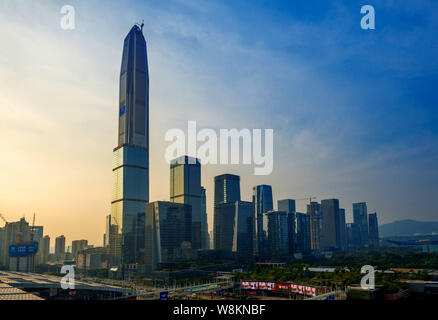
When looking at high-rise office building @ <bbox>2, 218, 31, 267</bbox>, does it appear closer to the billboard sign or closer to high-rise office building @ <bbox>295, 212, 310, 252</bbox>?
the billboard sign

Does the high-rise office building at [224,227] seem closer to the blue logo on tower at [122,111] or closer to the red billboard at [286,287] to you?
the blue logo on tower at [122,111]

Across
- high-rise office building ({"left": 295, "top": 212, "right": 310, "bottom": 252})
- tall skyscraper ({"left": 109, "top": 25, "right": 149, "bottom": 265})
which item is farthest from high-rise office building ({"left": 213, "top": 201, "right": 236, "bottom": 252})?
high-rise office building ({"left": 295, "top": 212, "right": 310, "bottom": 252})

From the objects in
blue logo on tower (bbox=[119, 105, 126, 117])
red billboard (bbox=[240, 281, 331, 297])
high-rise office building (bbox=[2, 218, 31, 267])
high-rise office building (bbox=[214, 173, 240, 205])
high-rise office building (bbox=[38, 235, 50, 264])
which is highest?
blue logo on tower (bbox=[119, 105, 126, 117])

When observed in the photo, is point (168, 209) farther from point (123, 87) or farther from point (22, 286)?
point (22, 286)

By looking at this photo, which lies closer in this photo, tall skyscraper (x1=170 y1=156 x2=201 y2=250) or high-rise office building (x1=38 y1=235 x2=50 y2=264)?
tall skyscraper (x1=170 y1=156 x2=201 y2=250)

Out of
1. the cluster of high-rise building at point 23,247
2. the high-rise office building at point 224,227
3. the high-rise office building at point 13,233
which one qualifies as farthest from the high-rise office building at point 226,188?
the high-rise office building at point 13,233

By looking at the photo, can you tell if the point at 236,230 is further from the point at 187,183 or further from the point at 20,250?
the point at 20,250
